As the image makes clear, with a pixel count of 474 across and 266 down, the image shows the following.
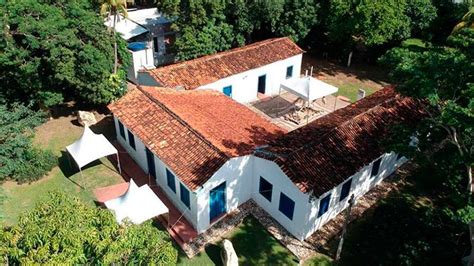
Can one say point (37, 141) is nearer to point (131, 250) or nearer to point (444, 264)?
point (131, 250)

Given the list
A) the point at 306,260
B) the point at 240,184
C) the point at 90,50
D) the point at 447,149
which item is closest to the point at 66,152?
the point at 90,50

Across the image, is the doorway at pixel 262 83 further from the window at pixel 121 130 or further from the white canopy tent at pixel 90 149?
the white canopy tent at pixel 90 149

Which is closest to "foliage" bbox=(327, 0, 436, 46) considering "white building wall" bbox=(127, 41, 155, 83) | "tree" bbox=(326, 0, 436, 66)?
"tree" bbox=(326, 0, 436, 66)

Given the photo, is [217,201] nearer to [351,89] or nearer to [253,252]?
[253,252]

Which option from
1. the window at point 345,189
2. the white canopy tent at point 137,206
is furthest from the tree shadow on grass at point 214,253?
the window at point 345,189

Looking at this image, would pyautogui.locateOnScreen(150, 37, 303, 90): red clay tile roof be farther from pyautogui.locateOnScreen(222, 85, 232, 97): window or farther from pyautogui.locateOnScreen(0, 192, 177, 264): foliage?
pyautogui.locateOnScreen(0, 192, 177, 264): foliage

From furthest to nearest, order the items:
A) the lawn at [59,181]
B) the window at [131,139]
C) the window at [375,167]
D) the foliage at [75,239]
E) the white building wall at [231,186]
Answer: the window at [131,139], the window at [375,167], the lawn at [59,181], the white building wall at [231,186], the foliage at [75,239]

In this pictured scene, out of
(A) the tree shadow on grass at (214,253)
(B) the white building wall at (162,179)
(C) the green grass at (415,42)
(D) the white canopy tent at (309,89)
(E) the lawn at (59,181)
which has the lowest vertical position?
(A) the tree shadow on grass at (214,253)
